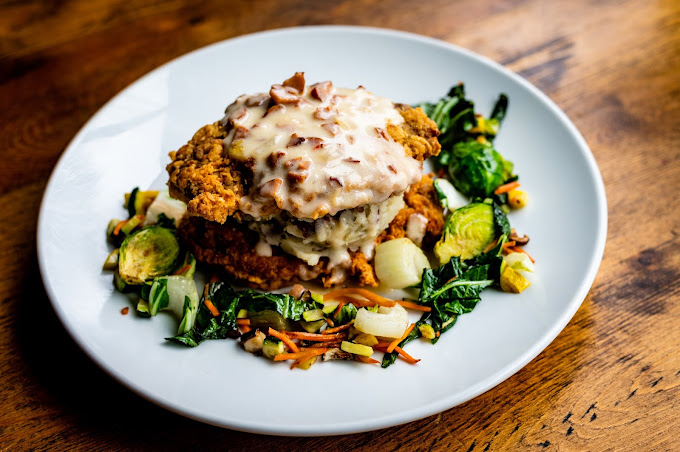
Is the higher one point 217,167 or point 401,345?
point 217,167

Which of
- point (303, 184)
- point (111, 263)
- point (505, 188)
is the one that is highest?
point (303, 184)

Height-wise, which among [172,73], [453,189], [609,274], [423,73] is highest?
[172,73]

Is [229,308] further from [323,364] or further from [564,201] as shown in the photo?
[564,201]

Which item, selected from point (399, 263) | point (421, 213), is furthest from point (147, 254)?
point (421, 213)

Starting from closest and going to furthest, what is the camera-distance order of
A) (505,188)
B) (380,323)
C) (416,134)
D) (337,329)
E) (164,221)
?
(380,323), (337,329), (416,134), (164,221), (505,188)

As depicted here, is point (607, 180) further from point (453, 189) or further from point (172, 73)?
point (172, 73)

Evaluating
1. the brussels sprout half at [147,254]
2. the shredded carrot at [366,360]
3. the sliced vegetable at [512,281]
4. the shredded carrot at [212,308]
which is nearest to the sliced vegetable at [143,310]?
the brussels sprout half at [147,254]

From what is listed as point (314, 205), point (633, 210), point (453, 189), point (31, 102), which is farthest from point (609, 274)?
point (31, 102)
